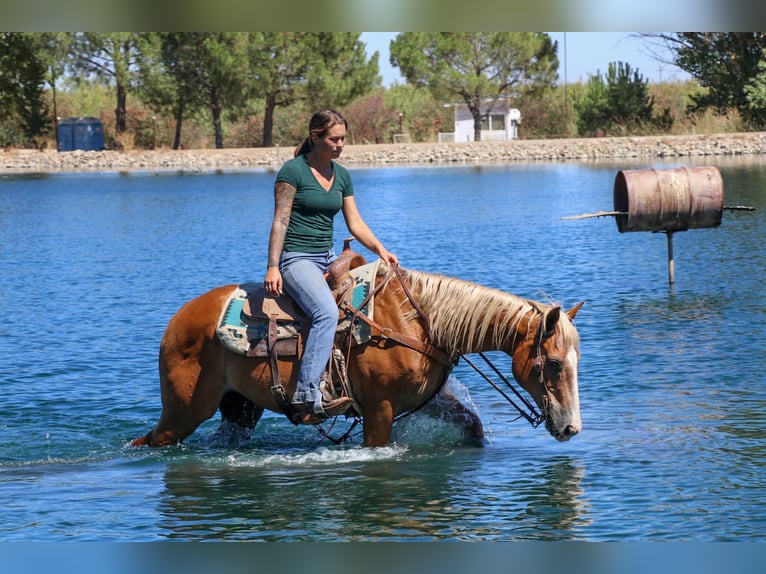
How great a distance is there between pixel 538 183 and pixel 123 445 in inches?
1521

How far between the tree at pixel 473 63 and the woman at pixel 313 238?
6372 cm

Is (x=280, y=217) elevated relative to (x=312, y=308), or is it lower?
elevated

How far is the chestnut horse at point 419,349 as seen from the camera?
7.46 metres

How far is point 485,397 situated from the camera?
11.3m

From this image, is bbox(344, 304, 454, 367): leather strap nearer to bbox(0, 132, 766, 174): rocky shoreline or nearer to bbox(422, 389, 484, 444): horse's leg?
bbox(422, 389, 484, 444): horse's leg

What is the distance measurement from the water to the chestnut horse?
39cm

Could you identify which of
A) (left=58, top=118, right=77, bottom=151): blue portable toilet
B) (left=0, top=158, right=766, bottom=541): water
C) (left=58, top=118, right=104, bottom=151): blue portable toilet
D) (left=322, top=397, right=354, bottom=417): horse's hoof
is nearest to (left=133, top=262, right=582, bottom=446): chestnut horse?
(left=322, top=397, right=354, bottom=417): horse's hoof

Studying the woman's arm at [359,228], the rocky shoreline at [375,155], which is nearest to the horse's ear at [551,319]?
the woman's arm at [359,228]

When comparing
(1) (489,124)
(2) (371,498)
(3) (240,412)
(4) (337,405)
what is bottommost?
(2) (371,498)

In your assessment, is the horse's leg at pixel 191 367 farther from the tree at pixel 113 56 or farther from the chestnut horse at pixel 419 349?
the tree at pixel 113 56

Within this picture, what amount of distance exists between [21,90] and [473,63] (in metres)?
28.7

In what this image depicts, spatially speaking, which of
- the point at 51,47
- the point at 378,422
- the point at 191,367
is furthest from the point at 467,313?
the point at 51,47

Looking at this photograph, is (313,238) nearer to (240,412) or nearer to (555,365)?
(555,365)

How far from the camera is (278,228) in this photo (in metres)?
7.30
